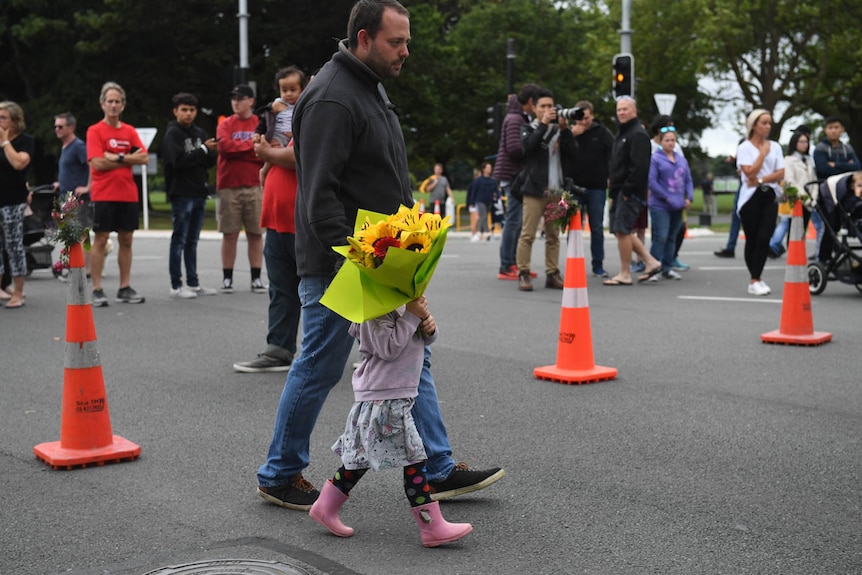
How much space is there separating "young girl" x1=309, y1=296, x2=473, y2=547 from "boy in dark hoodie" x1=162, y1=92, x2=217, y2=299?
26.5 feet

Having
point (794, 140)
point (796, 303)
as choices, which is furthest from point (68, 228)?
point (794, 140)

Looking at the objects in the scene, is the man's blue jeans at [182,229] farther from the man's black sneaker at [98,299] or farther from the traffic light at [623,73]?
the traffic light at [623,73]

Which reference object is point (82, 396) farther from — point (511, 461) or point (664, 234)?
point (664, 234)

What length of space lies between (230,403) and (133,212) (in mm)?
5189

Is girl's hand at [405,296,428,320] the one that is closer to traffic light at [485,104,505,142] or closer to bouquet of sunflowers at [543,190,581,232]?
bouquet of sunflowers at [543,190,581,232]

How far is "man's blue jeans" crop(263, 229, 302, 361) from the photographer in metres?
7.53

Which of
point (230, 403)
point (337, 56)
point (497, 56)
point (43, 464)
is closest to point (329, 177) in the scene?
point (337, 56)

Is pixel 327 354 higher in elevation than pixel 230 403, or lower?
higher

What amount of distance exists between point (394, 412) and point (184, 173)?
28.2 feet

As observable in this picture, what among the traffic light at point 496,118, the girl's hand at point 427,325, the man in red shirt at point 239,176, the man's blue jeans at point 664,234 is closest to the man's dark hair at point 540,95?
the man's blue jeans at point 664,234

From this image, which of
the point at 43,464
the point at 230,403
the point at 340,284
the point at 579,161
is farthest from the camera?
the point at 579,161

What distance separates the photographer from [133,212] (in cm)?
1143

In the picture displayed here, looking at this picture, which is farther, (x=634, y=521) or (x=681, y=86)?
(x=681, y=86)

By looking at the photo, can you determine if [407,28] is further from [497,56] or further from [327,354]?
[497,56]
